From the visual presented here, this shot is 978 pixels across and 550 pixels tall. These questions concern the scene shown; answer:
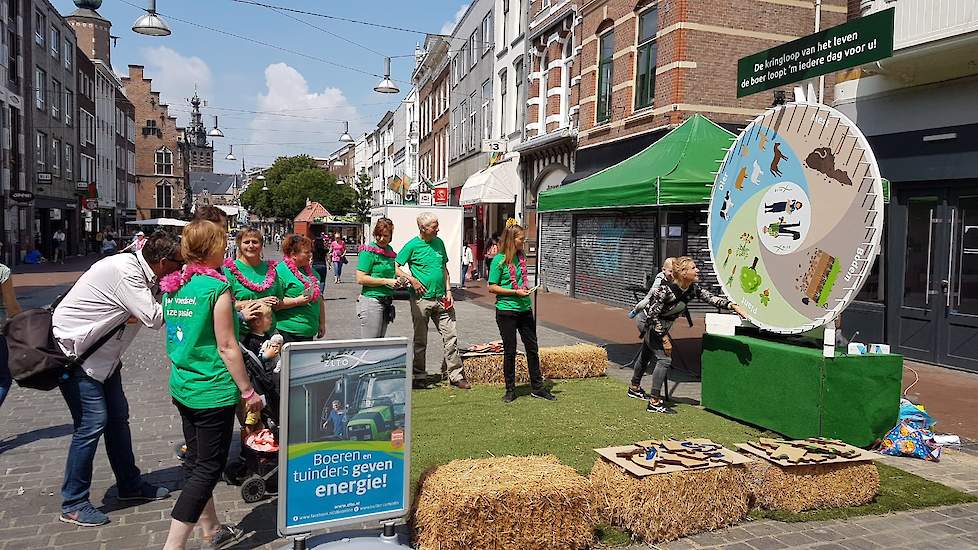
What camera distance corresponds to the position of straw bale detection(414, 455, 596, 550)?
3732 mm

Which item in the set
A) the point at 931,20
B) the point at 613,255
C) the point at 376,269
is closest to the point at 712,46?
the point at 613,255

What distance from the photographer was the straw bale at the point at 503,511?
12.2ft

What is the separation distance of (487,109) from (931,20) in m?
21.3

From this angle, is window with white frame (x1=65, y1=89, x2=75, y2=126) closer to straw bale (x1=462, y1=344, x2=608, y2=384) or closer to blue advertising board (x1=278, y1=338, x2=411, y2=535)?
straw bale (x1=462, y1=344, x2=608, y2=384)

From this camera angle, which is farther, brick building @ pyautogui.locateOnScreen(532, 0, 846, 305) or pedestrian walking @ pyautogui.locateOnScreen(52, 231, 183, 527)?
brick building @ pyautogui.locateOnScreen(532, 0, 846, 305)

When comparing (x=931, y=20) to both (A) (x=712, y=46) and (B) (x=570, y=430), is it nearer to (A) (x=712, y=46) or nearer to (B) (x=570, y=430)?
(A) (x=712, y=46)

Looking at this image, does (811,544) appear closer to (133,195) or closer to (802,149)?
(802,149)

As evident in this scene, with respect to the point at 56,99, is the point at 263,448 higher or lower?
lower

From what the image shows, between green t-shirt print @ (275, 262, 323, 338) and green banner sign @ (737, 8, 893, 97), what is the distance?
496 cm

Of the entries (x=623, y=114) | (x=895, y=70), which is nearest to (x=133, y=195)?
(x=623, y=114)

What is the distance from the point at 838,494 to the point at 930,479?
118 centimetres

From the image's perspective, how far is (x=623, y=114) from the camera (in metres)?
17.4

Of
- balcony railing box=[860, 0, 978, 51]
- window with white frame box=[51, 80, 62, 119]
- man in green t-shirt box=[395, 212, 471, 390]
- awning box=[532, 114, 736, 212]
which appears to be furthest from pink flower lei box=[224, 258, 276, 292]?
window with white frame box=[51, 80, 62, 119]

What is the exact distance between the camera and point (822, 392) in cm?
573
